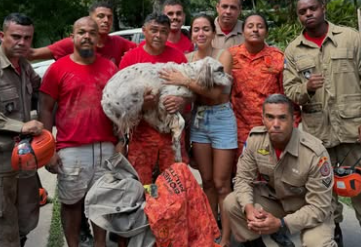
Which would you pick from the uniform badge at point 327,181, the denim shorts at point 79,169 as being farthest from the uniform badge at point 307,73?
the denim shorts at point 79,169

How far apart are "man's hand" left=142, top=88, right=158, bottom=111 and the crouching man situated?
2.53 ft

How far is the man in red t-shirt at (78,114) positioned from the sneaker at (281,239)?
4.42ft

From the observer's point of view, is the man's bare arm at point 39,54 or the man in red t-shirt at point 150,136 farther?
the man's bare arm at point 39,54

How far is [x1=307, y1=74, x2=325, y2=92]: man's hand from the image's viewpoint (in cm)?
370

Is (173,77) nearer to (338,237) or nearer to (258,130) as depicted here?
(258,130)

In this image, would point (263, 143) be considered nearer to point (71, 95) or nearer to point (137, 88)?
point (137, 88)

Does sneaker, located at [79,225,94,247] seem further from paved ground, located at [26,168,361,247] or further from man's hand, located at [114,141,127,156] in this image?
man's hand, located at [114,141,127,156]

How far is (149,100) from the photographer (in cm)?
355

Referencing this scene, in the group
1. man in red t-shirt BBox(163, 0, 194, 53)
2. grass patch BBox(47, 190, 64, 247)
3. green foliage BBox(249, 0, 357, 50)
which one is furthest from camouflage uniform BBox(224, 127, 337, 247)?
green foliage BBox(249, 0, 357, 50)

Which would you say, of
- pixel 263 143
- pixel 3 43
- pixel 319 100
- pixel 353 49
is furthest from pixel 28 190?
pixel 353 49

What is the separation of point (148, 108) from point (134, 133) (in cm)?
26

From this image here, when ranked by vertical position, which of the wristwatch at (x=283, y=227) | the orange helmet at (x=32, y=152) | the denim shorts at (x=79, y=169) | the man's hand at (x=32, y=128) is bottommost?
the wristwatch at (x=283, y=227)

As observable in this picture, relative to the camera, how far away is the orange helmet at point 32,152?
3.15 m

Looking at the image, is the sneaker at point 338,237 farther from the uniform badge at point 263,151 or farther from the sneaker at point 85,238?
the sneaker at point 85,238
